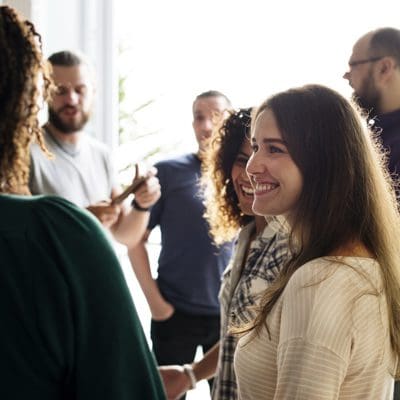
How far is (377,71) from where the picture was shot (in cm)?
245

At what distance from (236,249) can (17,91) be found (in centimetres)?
101

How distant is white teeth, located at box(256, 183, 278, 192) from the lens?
1167 millimetres

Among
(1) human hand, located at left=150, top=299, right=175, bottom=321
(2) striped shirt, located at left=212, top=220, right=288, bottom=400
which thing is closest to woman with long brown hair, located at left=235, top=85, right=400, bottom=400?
(2) striped shirt, located at left=212, top=220, right=288, bottom=400

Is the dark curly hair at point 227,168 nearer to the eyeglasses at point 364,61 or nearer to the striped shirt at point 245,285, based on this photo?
the striped shirt at point 245,285

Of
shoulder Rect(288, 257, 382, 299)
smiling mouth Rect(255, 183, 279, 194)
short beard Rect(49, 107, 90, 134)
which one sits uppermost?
short beard Rect(49, 107, 90, 134)

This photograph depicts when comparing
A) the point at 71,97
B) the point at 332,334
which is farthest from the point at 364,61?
the point at 332,334

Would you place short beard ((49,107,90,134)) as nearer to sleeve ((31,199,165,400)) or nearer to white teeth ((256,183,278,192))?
white teeth ((256,183,278,192))

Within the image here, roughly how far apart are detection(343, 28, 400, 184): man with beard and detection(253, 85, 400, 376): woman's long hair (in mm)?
1271

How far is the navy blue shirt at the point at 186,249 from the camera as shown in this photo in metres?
2.69

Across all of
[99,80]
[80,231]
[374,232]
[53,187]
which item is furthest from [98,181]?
[80,231]

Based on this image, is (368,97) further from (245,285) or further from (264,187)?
(264,187)

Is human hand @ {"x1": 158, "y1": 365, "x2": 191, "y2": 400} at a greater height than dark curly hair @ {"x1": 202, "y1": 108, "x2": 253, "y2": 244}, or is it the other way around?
dark curly hair @ {"x1": 202, "y1": 108, "x2": 253, "y2": 244}

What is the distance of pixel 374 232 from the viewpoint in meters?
1.09

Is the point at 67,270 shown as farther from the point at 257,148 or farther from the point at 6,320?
the point at 257,148
